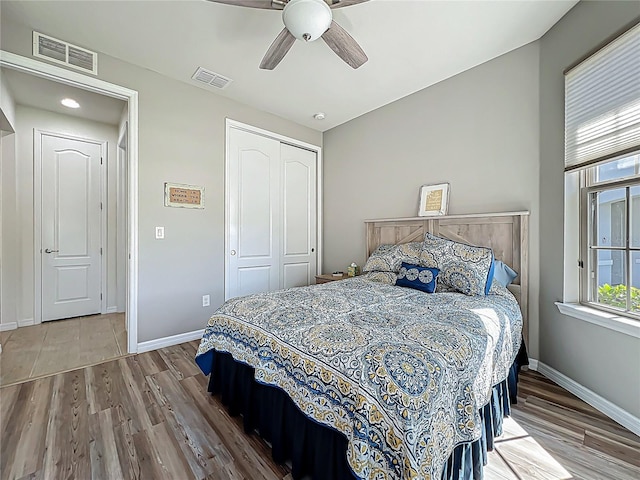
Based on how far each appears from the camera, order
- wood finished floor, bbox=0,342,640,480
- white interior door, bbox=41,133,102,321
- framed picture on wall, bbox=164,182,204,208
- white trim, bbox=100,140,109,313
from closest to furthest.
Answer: wood finished floor, bbox=0,342,640,480
framed picture on wall, bbox=164,182,204,208
white interior door, bbox=41,133,102,321
white trim, bbox=100,140,109,313

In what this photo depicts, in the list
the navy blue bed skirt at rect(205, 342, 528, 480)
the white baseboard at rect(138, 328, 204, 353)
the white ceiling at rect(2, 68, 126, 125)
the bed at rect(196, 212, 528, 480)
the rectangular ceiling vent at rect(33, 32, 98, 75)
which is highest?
the white ceiling at rect(2, 68, 126, 125)

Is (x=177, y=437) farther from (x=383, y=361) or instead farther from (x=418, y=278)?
(x=418, y=278)

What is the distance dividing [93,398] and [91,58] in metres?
2.79

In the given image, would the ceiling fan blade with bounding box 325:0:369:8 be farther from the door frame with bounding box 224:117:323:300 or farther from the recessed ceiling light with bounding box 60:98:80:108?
the recessed ceiling light with bounding box 60:98:80:108

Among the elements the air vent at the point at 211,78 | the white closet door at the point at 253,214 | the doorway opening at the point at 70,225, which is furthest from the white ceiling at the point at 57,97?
the white closet door at the point at 253,214

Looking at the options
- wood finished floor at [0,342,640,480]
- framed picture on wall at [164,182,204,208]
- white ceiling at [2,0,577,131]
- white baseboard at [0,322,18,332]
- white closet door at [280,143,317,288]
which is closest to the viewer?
wood finished floor at [0,342,640,480]

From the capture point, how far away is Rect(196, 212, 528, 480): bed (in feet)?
3.10

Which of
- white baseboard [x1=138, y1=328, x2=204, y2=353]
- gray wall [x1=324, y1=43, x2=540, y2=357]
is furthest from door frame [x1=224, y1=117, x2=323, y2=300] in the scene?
white baseboard [x1=138, y1=328, x2=204, y2=353]

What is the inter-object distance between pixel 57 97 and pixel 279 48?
3061 millimetres

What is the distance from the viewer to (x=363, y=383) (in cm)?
102

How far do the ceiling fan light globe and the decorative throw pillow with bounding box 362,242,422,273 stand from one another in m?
1.97

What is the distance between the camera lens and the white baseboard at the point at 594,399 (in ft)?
5.34

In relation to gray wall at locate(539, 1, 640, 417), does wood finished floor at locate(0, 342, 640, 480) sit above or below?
below

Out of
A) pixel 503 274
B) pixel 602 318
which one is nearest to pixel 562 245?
pixel 503 274
